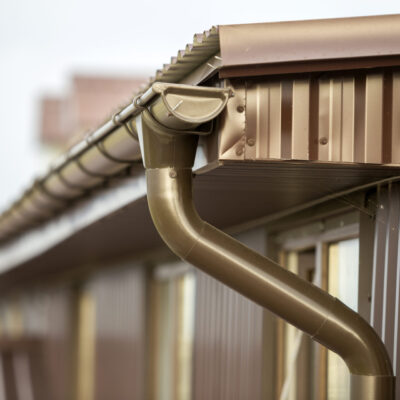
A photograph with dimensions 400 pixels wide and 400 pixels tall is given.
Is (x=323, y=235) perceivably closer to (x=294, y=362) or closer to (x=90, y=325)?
(x=294, y=362)

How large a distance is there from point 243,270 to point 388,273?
80 cm

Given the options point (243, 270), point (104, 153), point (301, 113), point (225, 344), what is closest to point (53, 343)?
point (225, 344)

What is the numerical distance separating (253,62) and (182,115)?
1.20ft

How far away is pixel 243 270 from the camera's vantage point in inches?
159

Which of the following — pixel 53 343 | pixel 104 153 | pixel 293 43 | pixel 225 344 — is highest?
pixel 293 43

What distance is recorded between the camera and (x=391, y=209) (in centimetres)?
441

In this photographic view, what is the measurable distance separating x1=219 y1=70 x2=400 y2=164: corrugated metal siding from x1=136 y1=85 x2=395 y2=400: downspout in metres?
0.27

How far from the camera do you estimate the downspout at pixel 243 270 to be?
157 inches

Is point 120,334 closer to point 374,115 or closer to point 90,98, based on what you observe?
point 374,115

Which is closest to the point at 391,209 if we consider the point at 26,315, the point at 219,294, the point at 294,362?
the point at 294,362

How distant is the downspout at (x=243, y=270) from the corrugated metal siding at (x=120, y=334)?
5.75 m

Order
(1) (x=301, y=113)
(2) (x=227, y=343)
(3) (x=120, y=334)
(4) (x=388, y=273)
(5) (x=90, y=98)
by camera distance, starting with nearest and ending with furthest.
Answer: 1. (1) (x=301, y=113)
2. (4) (x=388, y=273)
3. (2) (x=227, y=343)
4. (3) (x=120, y=334)
5. (5) (x=90, y=98)

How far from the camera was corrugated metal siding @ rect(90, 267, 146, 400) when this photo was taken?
9.88m

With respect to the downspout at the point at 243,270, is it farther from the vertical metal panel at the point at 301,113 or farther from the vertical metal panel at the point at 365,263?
the vertical metal panel at the point at 365,263
